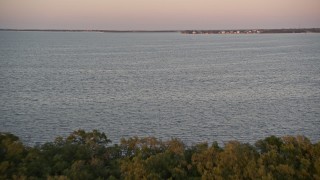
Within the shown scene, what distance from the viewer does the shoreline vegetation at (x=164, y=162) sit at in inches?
683

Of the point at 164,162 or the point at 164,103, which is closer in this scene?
the point at 164,162

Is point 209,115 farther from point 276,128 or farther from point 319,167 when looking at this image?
point 319,167

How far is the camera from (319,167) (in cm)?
1706

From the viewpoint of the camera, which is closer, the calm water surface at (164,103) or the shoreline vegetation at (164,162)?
the shoreline vegetation at (164,162)

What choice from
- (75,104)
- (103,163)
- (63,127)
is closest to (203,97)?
(75,104)

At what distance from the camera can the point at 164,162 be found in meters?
18.4

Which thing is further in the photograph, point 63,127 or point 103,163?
point 63,127

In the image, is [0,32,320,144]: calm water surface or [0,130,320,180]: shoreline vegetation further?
[0,32,320,144]: calm water surface

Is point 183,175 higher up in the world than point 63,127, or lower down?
higher up

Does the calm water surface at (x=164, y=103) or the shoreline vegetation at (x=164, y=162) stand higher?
the shoreline vegetation at (x=164, y=162)

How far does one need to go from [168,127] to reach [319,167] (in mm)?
24582

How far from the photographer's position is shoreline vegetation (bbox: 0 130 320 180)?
683 inches

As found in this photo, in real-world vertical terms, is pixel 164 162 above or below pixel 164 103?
above

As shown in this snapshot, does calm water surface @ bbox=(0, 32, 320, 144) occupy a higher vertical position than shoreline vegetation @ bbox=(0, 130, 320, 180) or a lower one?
lower
